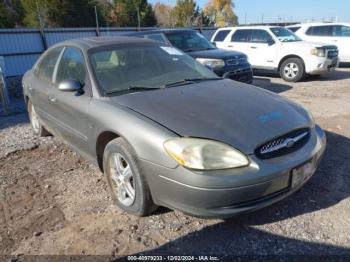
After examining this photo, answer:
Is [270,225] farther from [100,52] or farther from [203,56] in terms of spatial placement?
[203,56]

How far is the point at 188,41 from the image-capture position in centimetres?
892

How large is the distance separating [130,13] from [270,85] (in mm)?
29859

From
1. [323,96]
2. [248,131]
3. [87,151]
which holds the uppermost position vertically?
[248,131]

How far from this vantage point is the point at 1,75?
25.4ft

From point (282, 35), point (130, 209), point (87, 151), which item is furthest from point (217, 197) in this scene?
point (282, 35)

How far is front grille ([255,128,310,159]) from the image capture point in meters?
2.67

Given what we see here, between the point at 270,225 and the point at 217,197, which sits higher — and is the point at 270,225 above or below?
below

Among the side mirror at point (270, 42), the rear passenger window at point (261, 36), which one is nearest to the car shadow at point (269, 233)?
the side mirror at point (270, 42)

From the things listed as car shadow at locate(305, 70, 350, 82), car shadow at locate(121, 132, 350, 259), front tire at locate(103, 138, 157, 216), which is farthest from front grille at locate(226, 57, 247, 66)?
front tire at locate(103, 138, 157, 216)

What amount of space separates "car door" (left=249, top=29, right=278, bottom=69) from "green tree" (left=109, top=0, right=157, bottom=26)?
26565 millimetres

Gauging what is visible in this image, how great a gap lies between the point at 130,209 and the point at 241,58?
243 inches

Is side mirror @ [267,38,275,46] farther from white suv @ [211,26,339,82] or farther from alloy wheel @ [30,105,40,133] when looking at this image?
alloy wheel @ [30,105,40,133]

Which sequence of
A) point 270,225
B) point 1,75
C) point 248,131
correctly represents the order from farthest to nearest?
point 1,75
point 270,225
point 248,131

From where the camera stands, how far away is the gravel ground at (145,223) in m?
2.73
